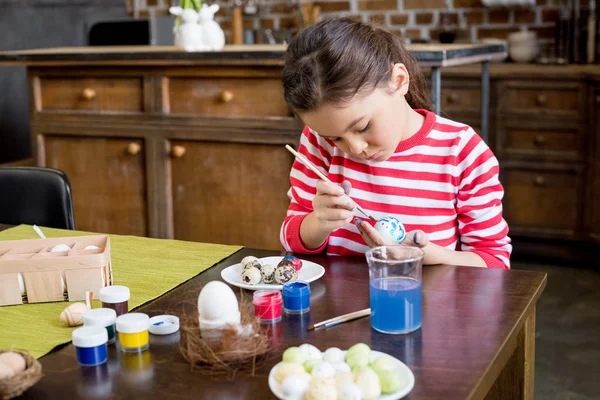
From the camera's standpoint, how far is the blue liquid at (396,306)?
1032 mm

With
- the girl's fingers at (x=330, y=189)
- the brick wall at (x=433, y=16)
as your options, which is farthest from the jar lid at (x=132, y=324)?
the brick wall at (x=433, y=16)

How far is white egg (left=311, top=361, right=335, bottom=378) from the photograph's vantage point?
85 centimetres

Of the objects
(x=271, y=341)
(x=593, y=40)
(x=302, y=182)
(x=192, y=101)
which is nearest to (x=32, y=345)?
(x=271, y=341)

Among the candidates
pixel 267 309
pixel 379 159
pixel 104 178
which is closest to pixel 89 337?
pixel 267 309

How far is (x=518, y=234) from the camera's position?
3797 millimetres

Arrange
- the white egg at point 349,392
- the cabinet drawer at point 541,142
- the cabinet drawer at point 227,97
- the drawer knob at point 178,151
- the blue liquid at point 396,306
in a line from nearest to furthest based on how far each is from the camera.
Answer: the white egg at point 349,392 < the blue liquid at point 396,306 < the cabinet drawer at point 227,97 < the drawer knob at point 178,151 < the cabinet drawer at point 541,142

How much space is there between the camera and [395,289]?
41.4 inches

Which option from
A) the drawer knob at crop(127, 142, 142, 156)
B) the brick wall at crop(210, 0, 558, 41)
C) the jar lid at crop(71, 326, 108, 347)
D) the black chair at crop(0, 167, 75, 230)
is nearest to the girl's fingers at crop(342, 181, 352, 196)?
the jar lid at crop(71, 326, 108, 347)

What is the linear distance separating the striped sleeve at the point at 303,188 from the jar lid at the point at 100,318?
20.3 inches

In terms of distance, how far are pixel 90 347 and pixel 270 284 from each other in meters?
0.35

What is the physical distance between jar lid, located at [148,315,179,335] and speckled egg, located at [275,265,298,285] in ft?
0.67

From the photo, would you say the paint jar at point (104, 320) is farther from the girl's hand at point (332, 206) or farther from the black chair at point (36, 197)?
the black chair at point (36, 197)

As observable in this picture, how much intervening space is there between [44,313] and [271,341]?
1.23 ft

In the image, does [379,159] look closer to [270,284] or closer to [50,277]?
[270,284]
